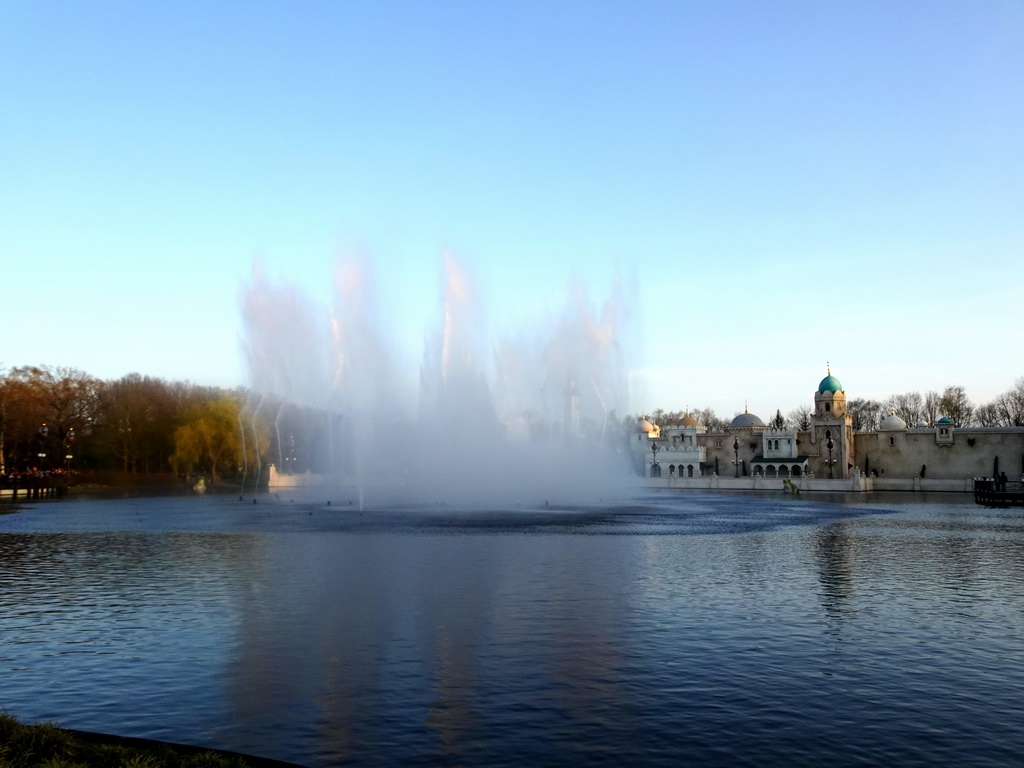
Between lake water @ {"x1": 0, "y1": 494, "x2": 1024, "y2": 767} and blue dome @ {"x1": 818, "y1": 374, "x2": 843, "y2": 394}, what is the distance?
7159 cm

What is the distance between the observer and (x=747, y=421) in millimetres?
110750

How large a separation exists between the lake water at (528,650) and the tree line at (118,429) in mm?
55606

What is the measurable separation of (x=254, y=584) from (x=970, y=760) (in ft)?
52.5

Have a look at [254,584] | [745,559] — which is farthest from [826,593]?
[254,584]

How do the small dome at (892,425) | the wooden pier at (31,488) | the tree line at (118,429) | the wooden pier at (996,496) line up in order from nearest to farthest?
the wooden pier at (996,496) → the wooden pier at (31,488) → the tree line at (118,429) → the small dome at (892,425)

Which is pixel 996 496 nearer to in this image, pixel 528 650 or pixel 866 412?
pixel 528 650

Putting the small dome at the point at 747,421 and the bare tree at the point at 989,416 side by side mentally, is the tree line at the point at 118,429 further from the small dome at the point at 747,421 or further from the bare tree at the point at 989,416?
the bare tree at the point at 989,416

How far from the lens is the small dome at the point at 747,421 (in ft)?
362

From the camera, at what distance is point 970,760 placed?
1010 cm

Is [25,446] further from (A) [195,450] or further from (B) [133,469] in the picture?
(A) [195,450]

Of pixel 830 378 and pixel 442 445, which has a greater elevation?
pixel 830 378

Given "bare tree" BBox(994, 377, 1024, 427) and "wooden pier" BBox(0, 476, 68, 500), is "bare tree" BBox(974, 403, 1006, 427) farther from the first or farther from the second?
"wooden pier" BBox(0, 476, 68, 500)

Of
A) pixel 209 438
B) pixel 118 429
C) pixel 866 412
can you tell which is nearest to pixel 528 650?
pixel 209 438

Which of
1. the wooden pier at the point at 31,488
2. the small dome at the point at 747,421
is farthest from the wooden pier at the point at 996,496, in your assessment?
the wooden pier at the point at 31,488
